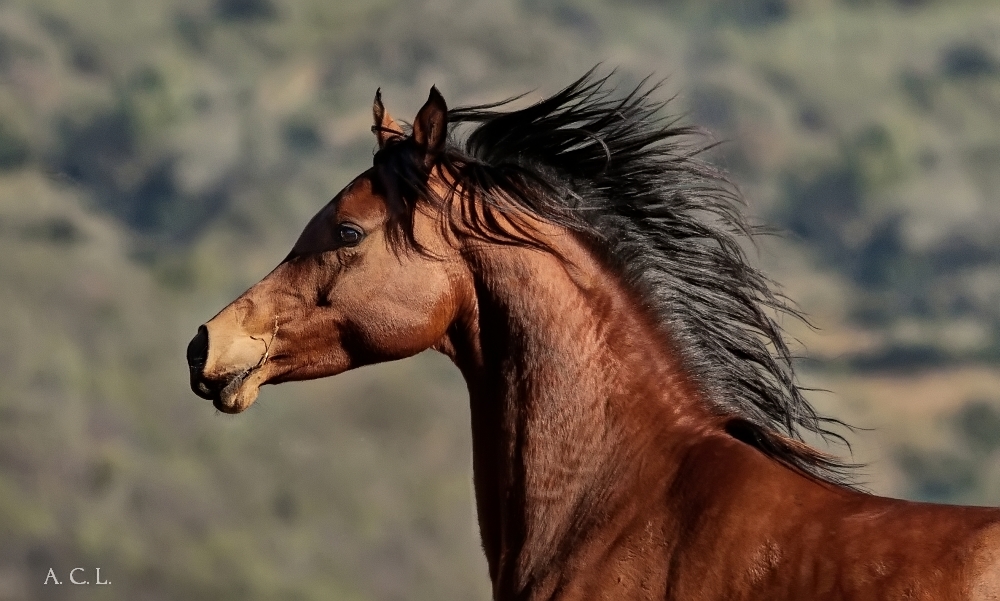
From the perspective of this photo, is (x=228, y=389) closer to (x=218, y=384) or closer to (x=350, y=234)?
(x=218, y=384)

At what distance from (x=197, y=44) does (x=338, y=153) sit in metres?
17.4

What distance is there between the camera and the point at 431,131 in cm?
446

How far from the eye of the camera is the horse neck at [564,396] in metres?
4.21

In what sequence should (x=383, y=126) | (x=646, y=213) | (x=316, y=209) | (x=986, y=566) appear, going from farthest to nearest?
(x=316, y=209), (x=383, y=126), (x=646, y=213), (x=986, y=566)

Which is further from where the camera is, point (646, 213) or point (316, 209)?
point (316, 209)

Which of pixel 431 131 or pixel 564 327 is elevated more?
pixel 431 131

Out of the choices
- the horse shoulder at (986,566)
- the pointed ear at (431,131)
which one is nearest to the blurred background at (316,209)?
the horse shoulder at (986,566)

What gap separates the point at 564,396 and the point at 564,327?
20 cm

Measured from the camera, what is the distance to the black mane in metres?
4.38

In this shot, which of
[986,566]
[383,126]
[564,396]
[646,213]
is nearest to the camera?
[986,566]

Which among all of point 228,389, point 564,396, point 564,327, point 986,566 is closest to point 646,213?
point 564,327

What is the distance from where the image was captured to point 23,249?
92.1ft

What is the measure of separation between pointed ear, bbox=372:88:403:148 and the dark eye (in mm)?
378

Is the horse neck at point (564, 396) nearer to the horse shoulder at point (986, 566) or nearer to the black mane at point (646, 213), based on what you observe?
the black mane at point (646, 213)
